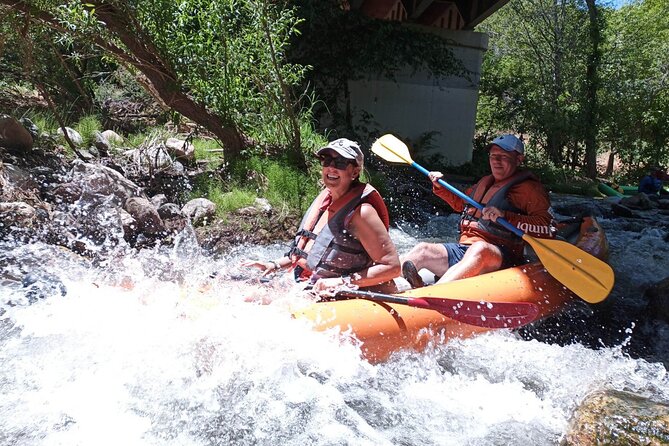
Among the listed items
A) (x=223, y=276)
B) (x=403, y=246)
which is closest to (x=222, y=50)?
(x=403, y=246)

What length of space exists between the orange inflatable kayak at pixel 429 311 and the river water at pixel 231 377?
64mm

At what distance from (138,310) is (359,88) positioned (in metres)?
8.44

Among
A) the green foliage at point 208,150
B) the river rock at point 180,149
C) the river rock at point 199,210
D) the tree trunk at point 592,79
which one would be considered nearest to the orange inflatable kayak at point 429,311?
the river rock at point 199,210

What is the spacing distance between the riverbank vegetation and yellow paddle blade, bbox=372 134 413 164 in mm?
1348

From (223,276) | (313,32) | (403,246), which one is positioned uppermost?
(313,32)

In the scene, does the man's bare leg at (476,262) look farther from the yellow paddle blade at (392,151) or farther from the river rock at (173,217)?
the river rock at (173,217)

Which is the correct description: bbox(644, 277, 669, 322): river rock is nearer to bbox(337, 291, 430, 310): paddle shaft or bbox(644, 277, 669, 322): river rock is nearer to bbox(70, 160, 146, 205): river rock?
bbox(337, 291, 430, 310): paddle shaft

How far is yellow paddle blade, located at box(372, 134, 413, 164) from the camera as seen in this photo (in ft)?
14.8

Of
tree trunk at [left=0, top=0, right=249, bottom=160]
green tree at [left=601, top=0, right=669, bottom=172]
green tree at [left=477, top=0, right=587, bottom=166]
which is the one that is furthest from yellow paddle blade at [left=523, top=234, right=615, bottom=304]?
green tree at [left=601, top=0, right=669, bottom=172]

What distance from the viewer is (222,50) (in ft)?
18.1

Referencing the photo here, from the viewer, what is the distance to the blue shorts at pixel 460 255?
3.43 metres

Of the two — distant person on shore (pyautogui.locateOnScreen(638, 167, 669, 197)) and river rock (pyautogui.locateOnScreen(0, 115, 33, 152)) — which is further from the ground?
river rock (pyautogui.locateOnScreen(0, 115, 33, 152))

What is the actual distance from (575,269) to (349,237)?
4.80 feet

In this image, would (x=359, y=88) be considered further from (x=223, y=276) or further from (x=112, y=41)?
(x=223, y=276)
